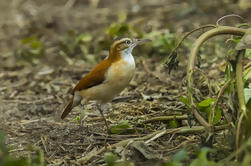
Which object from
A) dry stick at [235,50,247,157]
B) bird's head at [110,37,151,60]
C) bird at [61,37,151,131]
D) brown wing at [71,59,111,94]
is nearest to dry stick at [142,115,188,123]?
bird at [61,37,151,131]

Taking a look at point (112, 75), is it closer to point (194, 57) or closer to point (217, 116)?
point (194, 57)

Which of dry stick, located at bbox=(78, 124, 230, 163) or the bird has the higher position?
the bird

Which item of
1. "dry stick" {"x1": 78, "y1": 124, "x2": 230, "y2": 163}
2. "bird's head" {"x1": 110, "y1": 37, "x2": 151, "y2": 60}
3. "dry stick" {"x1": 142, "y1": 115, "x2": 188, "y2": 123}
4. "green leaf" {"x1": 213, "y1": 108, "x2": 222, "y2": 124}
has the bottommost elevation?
"dry stick" {"x1": 78, "y1": 124, "x2": 230, "y2": 163}

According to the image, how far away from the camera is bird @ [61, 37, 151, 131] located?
5.48m

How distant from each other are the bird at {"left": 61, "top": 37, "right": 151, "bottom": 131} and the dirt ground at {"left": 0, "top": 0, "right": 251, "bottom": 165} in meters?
0.41

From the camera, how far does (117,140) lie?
522 centimetres

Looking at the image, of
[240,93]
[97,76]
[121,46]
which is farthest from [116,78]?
[240,93]

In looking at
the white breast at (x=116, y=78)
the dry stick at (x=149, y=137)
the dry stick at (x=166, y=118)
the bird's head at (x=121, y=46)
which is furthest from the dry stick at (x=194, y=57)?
the bird's head at (x=121, y=46)

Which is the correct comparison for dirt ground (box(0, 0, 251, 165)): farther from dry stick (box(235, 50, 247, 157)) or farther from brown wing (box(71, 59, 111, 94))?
brown wing (box(71, 59, 111, 94))

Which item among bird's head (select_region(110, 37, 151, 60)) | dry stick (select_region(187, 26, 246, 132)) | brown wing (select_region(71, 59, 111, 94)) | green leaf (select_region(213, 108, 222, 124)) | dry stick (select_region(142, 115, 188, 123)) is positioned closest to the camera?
dry stick (select_region(187, 26, 246, 132))

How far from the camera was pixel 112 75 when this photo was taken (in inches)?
215

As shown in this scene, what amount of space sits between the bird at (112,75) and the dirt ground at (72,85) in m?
0.41

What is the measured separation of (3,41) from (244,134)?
25.0ft

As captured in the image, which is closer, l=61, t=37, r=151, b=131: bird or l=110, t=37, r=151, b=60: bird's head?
l=61, t=37, r=151, b=131: bird
